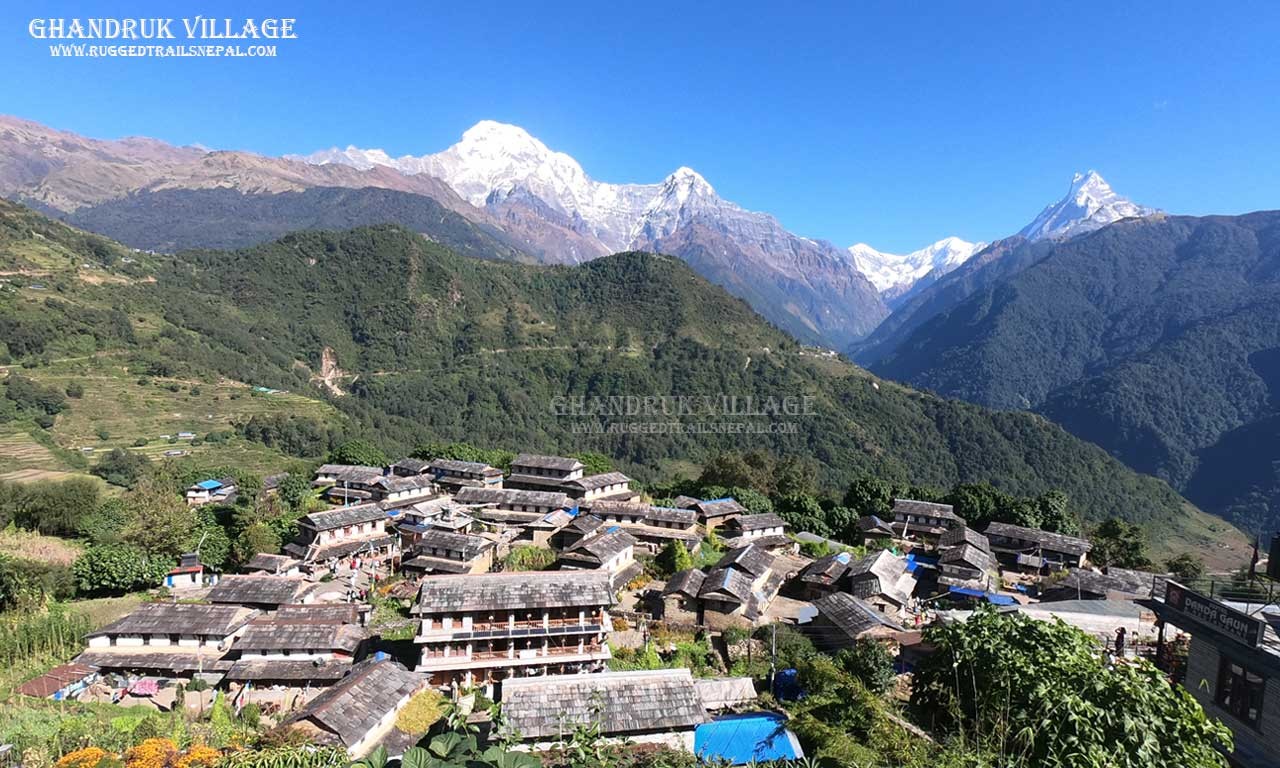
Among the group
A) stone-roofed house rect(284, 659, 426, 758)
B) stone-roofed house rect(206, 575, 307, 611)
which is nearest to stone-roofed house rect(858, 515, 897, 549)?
stone-roofed house rect(284, 659, 426, 758)

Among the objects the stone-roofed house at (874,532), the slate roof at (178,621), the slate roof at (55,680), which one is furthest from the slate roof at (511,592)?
the stone-roofed house at (874,532)

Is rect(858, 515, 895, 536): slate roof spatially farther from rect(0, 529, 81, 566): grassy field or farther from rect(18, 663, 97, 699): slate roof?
rect(0, 529, 81, 566): grassy field

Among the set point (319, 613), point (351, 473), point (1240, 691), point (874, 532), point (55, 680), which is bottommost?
point (874, 532)

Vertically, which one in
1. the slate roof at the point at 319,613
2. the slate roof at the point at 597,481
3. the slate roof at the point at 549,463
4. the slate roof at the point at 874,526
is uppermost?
the slate roof at the point at 549,463

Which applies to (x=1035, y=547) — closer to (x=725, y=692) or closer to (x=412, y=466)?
(x=725, y=692)

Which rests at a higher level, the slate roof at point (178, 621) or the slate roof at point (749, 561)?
the slate roof at point (749, 561)

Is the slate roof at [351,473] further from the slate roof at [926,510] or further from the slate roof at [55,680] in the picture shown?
the slate roof at [926,510]

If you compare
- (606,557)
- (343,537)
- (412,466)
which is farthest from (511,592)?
(412,466)
